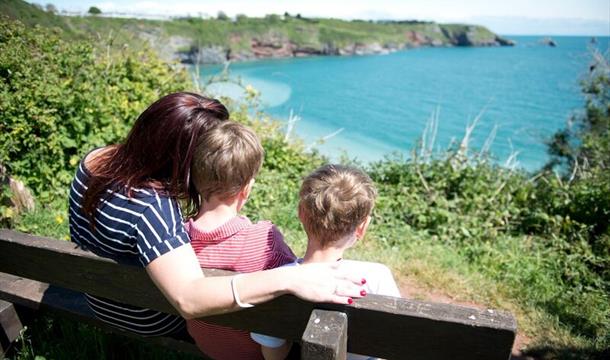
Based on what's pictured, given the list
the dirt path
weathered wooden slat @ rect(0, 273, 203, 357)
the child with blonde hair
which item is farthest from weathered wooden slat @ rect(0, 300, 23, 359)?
the dirt path

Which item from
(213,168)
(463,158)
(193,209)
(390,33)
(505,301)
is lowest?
(505,301)

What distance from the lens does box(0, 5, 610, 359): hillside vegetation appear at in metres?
3.43

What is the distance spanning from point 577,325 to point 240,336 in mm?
2995

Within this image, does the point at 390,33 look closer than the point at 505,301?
No

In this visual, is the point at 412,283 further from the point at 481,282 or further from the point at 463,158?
the point at 463,158

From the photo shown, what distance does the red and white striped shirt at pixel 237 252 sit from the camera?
159 centimetres

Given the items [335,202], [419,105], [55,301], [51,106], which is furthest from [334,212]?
[419,105]

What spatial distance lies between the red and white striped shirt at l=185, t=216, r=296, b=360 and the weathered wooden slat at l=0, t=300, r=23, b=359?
3.35ft

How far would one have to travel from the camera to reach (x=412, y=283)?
384 centimetres

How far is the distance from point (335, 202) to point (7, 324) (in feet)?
5.54

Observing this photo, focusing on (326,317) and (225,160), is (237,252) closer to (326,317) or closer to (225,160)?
(225,160)

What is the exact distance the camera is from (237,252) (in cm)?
159

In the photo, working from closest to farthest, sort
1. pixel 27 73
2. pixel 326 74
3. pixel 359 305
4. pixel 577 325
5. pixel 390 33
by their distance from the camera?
pixel 359 305, pixel 577 325, pixel 27 73, pixel 326 74, pixel 390 33

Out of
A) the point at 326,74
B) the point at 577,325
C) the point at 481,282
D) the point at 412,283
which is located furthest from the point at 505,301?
the point at 326,74
